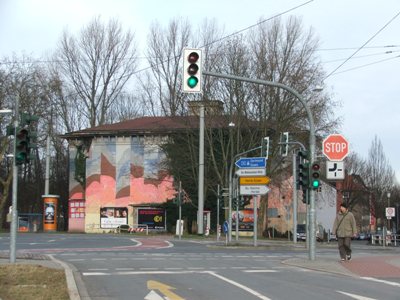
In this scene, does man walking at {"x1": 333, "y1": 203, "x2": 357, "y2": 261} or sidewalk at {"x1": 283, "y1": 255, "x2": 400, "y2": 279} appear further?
man walking at {"x1": 333, "y1": 203, "x2": 357, "y2": 261}

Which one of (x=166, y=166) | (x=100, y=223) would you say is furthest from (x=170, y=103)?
(x=100, y=223)

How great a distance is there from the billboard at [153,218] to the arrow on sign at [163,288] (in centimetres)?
4178

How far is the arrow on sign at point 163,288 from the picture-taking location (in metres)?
11.4

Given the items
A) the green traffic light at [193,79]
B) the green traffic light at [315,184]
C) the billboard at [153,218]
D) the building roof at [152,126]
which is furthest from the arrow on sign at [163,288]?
the billboard at [153,218]

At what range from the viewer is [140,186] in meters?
57.1

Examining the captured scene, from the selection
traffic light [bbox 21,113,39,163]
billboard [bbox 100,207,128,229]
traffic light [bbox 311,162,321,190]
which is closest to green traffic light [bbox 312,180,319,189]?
traffic light [bbox 311,162,321,190]

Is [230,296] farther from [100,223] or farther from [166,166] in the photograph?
[100,223]

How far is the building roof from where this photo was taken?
159 ft

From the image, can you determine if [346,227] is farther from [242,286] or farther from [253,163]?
[253,163]

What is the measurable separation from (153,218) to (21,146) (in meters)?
39.1

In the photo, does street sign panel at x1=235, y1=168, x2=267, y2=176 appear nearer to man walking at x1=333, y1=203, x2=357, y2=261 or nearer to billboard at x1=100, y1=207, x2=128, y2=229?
man walking at x1=333, y1=203, x2=357, y2=261

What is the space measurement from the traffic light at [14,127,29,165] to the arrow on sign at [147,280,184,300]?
18.5 ft

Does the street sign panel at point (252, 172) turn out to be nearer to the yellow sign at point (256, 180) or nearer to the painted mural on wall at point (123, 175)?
the yellow sign at point (256, 180)

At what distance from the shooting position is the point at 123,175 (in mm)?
57531
